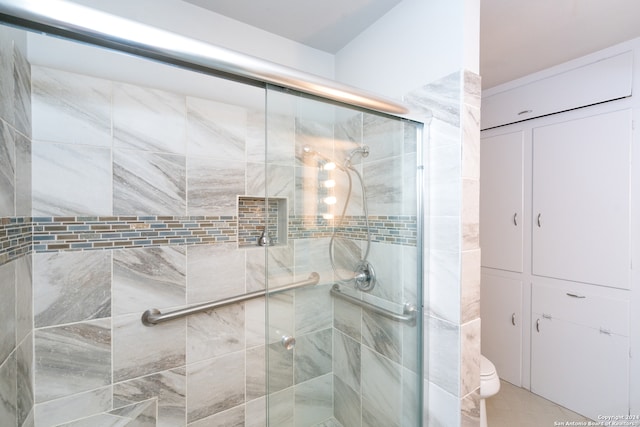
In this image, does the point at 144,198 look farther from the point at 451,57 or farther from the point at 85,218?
the point at 451,57

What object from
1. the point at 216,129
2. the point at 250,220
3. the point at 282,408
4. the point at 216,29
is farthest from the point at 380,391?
the point at 216,29

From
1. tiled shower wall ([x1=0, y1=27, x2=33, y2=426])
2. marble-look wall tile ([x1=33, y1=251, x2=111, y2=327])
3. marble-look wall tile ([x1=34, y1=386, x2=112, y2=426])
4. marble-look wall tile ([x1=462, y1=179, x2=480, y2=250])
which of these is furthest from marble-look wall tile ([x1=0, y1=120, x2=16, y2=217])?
marble-look wall tile ([x1=462, y1=179, x2=480, y2=250])

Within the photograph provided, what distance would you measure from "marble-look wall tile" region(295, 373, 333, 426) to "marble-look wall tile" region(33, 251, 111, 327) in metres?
0.86

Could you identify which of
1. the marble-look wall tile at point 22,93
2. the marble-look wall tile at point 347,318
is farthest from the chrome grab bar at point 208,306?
the marble-look wall tile at point 22,93

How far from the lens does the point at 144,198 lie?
124 centimetres

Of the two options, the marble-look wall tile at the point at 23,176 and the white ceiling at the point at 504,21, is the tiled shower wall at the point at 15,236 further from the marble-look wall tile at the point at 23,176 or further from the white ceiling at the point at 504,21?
the white ceiling at the point at 504,21

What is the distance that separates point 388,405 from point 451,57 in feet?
4.67

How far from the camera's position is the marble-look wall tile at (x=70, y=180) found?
1055mm

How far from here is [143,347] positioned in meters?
1.22

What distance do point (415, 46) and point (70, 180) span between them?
1532mm

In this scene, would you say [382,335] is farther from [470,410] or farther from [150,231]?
[150,231]

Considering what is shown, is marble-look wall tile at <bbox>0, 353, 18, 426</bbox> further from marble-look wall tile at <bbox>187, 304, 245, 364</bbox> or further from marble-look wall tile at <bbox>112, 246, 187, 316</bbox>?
marble-look wall tile at <bbox>187, 304, 245, 364</bbox>

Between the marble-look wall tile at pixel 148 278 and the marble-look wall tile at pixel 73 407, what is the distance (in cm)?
31

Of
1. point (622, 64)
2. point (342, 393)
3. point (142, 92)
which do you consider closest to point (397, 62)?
point (142, 92)
